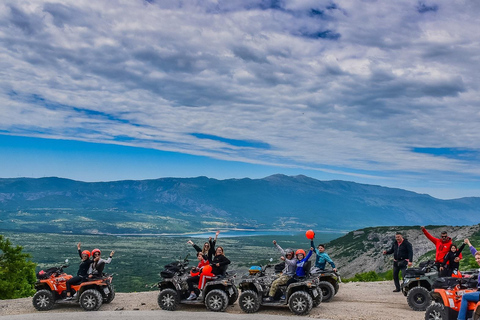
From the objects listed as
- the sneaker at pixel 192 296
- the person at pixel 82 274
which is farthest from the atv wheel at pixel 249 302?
the person at pixel 82 274

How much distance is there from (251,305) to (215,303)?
131 cm

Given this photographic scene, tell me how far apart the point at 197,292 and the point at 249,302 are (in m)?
2.04

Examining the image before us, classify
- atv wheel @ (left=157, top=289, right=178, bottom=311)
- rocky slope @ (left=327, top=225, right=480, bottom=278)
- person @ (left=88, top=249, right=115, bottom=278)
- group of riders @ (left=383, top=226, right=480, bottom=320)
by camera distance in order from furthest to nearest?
rocky slope @ (left=327, top=225, right=480, bottom=278), person @ (left=88, top=249, right=115, bottom=278), atv wheel @ (left=157, top=289, right=178, bottom=311), group of riders @ (left=383, top=226, right=480, bottom=320)

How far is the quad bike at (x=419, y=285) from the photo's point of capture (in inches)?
620

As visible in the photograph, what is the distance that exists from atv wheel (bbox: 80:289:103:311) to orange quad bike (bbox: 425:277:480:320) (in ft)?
36.9

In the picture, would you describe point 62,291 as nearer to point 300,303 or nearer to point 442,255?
point 300,303

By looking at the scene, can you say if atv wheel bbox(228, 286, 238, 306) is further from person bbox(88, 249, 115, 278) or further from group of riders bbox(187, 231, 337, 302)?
person bbox(88, 249, 115, 278)

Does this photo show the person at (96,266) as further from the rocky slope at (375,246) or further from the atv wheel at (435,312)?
the rocky slope at (375,246)

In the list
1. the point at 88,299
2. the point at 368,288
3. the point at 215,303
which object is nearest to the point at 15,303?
the point at 88,299

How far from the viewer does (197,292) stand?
53.2 feet

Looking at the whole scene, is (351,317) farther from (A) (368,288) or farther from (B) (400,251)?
(A) (368,288)

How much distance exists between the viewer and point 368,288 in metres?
21.4

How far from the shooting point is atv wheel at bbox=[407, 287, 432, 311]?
15.7m

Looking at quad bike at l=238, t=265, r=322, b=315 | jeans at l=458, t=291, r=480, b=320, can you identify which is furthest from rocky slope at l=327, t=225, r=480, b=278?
jeans at l=458, t=291, r=480, b=320
